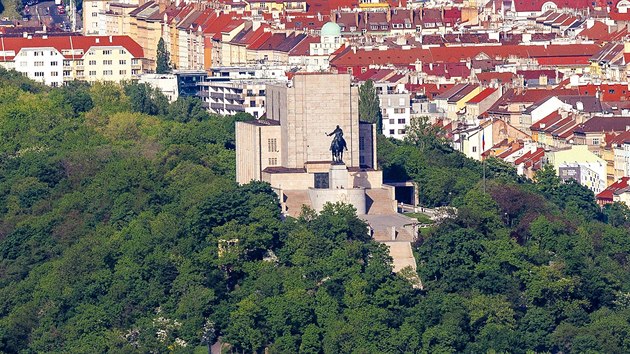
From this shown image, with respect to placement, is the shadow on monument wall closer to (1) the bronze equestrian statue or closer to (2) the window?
(1) the bronze equestrian statue

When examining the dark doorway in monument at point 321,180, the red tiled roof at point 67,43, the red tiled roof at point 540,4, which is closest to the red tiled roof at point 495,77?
the red tiled roof at point 67,43

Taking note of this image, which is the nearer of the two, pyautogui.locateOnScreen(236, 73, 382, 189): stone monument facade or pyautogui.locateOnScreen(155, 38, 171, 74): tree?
pyautogui.locateOnScreen(236, 73, 382, 189): stone monument facade

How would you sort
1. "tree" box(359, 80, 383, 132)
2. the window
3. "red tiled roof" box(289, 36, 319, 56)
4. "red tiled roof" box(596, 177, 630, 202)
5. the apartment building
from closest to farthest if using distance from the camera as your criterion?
the window → "red tiled roof" box(596, 177, 630, 202) → "tree" box(359, 80, 383, 132) → "red tiled roof" box(289, 36, 319, 56) → the apartment building

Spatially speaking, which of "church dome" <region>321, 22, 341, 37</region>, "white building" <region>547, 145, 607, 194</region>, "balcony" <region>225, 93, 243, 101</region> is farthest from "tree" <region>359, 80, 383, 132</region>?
"church dome" <region>321, 22, 341, 37</region>

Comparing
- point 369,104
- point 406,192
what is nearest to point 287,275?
point 406,192

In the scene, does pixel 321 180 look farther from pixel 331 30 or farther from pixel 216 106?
pixel 331 30

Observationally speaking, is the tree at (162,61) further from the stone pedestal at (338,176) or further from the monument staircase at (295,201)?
the stone pedestal at (338,176)
